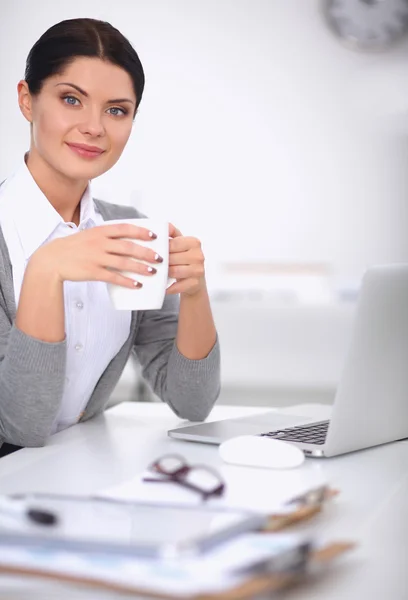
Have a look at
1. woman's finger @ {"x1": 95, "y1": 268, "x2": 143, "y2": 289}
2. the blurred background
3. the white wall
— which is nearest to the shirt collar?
woman's finger @ {"x1": 95, "y1": 268, "x2": 143, "y2": 289}

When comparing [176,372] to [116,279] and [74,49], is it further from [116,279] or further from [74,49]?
[74,49]

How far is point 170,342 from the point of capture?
5.05 feet

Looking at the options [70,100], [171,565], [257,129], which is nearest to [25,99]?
[70,100]

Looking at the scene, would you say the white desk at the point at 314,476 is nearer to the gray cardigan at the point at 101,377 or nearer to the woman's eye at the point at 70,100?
the gray cardigan at the point at 101,377

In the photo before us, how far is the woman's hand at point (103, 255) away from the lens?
1.00m

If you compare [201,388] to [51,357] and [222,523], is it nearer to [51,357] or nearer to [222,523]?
[51,357]

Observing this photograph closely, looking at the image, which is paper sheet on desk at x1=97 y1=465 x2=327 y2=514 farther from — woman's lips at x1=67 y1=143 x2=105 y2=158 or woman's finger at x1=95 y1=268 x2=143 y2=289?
woman's lips at x1=67 y1=143 x2=105 y2=158

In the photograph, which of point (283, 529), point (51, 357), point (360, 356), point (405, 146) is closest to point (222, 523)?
point (283, 529)

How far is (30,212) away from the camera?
1355 mm

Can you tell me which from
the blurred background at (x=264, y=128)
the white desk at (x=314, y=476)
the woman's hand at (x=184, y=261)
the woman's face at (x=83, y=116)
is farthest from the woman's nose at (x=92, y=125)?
the blurred background at (x=264, y=128)

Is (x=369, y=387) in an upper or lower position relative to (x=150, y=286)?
lower

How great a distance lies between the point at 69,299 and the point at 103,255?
14.1 inches

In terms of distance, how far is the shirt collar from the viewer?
1.33 meters

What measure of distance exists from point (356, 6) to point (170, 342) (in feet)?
11.2
